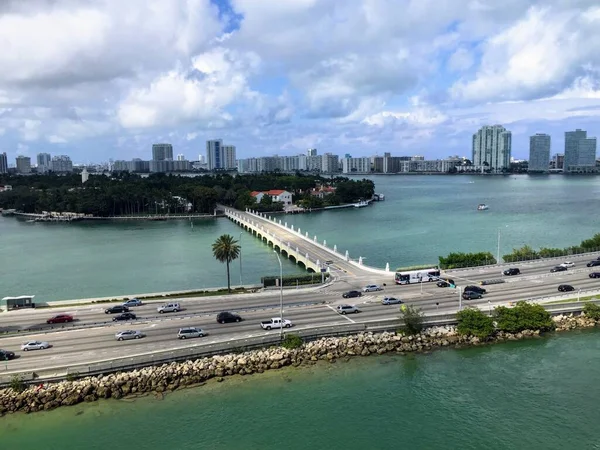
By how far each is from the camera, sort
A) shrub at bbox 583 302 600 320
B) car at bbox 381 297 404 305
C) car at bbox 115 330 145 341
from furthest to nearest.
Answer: car at bbox 381 297 404 305 < shrub at bbox 583 302 600 320 < car at bbox 115 330 145 341

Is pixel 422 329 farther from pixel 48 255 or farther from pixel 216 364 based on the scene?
pixel 48 255

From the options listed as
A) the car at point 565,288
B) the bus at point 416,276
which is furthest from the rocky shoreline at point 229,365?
the bus at point 416,276

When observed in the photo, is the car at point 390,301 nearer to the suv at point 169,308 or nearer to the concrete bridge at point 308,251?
the concrete bridge at point 308,251

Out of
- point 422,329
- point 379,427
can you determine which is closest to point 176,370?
point 379,427

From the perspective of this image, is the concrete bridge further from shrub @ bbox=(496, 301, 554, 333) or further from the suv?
the suv

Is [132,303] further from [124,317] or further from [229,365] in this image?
[229,365]

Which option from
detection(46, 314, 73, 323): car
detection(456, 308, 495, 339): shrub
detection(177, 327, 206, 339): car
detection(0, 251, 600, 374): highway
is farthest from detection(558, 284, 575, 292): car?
detection(46, 314, 73, 323): car
